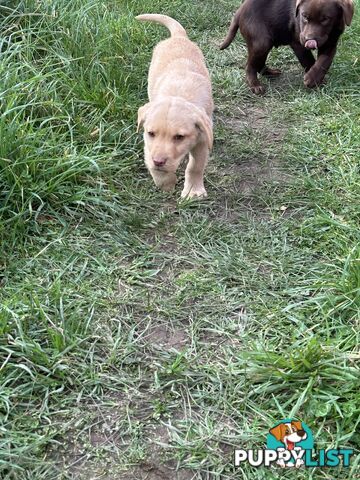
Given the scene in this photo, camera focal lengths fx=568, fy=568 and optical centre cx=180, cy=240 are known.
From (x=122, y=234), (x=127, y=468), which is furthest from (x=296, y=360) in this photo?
(x=122, y=234)

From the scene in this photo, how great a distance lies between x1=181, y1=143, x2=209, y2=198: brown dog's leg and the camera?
3.87 metres

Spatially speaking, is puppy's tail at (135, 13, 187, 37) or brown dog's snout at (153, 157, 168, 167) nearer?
brown dog's snout at (153, 157, 168, 167)

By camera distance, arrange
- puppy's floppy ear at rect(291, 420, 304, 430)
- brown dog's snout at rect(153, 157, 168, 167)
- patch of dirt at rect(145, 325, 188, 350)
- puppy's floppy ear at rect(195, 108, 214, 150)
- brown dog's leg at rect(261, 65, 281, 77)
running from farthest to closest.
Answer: brown dog's leg at rect(261, 65, 281, 77) < puppy's floppy ear at rect(195, 108, 214, 150) < brown dog's snout at rect(153, 157, 168, 167) < patch of dirt at rect(145, 325, 188, 350) < puppy's floppy ear at rect(291, 420, 304, 430)

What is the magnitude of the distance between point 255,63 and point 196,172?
2.08 meters

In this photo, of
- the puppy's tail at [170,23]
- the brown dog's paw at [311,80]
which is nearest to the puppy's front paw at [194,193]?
the puppy's tail at [170,23]

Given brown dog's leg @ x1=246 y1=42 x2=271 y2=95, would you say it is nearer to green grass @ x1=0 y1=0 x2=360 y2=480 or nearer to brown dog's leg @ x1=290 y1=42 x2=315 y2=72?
green grass @ x1=0 y1=0 x2=360 y2=480

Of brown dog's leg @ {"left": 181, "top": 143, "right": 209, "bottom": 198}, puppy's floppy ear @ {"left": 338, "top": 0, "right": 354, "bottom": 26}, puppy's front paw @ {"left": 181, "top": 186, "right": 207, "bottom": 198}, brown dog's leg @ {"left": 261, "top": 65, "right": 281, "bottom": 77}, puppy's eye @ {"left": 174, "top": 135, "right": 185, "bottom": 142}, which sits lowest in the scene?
brown dog's leg @ {"left": 261, "top": 65, "right": 281, "bottom": 77}

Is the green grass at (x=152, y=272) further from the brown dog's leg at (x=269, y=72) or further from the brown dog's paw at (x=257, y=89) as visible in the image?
the brown dog's leg at (x=269, y=72)

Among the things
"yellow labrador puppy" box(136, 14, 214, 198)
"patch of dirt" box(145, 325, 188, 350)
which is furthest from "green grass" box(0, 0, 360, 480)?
"yellow labrador puppy" box(136, 14, 214, 198)

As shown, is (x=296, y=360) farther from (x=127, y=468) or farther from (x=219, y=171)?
(x=219, y=171)

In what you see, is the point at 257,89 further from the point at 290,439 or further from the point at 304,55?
the point at 290,439

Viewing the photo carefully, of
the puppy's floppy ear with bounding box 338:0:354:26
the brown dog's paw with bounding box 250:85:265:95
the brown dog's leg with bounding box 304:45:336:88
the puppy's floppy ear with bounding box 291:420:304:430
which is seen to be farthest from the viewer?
the brown dog's paw with bounding box 250:85:265:95

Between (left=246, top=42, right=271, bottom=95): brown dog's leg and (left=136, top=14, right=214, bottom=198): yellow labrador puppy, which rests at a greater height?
(left=136, top=14, right=214, bottom=198): yellow labrador puppy

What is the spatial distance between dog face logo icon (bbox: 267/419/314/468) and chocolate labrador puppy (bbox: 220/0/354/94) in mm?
3772
